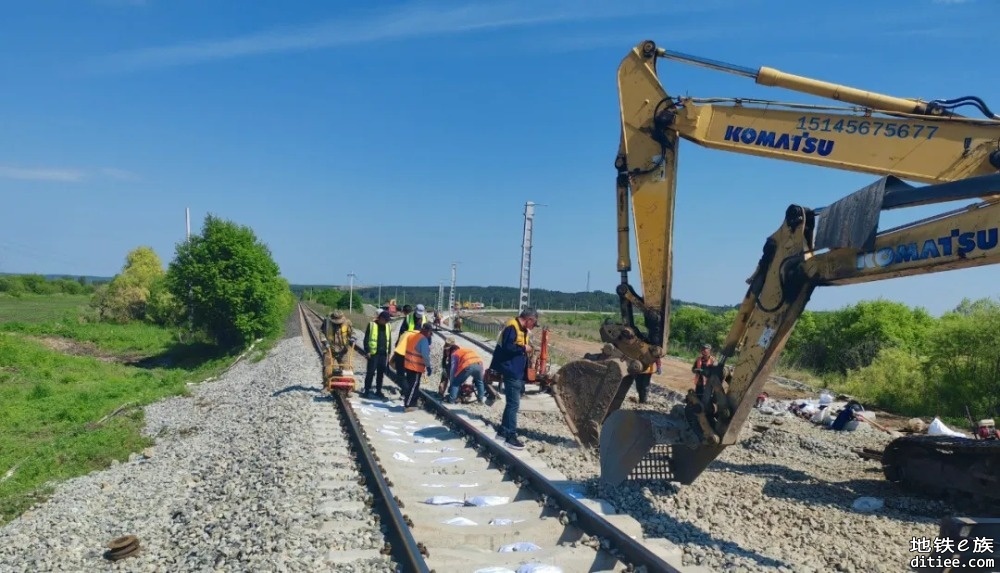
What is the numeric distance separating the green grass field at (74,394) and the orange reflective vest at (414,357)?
4.23 meters

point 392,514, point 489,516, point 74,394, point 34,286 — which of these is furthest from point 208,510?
point 34,286

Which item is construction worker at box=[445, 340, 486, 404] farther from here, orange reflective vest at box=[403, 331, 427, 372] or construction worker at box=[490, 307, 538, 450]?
construction worker at box=[490, 307, 538, 450]

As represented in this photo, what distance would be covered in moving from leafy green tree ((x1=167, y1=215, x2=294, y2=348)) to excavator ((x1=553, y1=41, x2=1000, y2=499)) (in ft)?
92.1

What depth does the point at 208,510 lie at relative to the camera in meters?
6.50

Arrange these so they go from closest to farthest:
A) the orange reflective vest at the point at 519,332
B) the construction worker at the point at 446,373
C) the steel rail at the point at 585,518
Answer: the steel rail at the point at 585,518 → the orange reflective vest at the point at 519,332 → the construction worker at the point at 446,373

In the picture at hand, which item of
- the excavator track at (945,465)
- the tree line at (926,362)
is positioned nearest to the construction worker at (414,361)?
the excavator track at (945,465)

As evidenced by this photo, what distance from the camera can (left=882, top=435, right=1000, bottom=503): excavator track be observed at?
675cm

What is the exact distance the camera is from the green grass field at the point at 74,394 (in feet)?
36.1

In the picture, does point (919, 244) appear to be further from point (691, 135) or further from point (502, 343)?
point (502, 343)

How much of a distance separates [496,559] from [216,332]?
3325cm

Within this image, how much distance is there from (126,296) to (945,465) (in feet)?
189

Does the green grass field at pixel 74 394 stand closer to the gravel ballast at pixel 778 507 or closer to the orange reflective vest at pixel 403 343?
the orange reflective vest at pixel 403 343

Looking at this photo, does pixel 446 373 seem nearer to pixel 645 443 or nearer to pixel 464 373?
pixel 464 373

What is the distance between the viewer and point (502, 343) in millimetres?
9500
